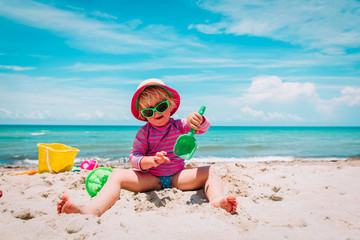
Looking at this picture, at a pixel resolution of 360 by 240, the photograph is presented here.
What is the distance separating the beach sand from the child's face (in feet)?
2.35

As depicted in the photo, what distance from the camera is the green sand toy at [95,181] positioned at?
2.79 metres

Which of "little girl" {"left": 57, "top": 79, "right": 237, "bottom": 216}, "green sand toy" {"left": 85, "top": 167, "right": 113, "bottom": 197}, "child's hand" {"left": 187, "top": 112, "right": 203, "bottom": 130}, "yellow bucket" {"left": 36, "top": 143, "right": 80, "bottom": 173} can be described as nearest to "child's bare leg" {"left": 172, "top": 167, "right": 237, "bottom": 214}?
"little girl" {"left": 57, "top": 79, "right": 237, "bottom": 216}

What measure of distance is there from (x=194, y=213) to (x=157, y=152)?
716 mm

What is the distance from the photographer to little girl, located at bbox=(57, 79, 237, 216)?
2.42 meters

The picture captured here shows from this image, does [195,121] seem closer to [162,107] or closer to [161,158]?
[162,107]

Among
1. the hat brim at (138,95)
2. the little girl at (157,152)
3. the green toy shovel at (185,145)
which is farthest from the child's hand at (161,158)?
the hat brim at (138,95)

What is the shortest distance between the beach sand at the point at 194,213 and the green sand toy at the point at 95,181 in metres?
0.11

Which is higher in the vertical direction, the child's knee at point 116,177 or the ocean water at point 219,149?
the child's knee at point 116,177

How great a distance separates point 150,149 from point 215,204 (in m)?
0.98

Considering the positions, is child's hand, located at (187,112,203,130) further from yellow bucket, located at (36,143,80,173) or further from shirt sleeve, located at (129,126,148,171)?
yellow bucket, located at (36,143,80,173)

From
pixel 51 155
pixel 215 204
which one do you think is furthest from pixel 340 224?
pixel 51 155

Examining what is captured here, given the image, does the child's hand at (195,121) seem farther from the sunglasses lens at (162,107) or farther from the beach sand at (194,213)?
the beach sand at (194,213)

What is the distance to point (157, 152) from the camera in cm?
241

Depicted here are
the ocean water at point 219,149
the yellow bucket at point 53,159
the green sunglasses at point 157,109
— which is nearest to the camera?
the green sunglasses at point 157,109
